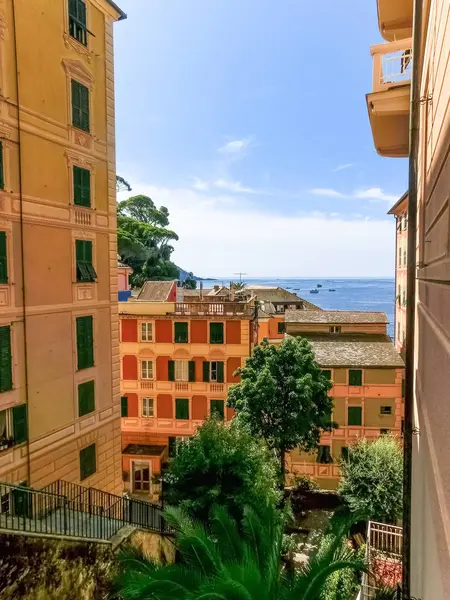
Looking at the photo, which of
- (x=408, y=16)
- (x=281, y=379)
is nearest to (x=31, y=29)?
(x=408, y=16)

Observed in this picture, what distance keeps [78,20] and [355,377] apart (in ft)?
65.8

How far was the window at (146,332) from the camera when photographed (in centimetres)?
2302

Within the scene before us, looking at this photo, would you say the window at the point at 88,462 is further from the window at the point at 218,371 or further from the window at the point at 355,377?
the window at the point at 355,377

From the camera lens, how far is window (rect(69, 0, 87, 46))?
13.0 metres

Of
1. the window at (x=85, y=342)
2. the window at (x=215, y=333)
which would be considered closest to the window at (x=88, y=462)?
the window at (x=85, y=342)

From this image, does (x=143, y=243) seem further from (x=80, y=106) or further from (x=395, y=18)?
(x=395, y=18)

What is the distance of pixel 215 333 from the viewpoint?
22641 millimetres

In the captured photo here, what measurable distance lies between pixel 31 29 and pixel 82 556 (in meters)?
14.5

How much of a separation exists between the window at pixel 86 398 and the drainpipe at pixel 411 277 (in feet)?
36.2

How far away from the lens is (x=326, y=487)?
69.9ft

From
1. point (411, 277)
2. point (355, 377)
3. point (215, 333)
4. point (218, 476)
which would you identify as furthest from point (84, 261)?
point (355, 377)

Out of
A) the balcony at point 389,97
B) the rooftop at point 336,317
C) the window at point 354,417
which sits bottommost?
the window at point 354,417

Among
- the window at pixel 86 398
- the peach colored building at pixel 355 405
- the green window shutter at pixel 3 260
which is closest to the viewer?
the green window shutter at pixel 3 260

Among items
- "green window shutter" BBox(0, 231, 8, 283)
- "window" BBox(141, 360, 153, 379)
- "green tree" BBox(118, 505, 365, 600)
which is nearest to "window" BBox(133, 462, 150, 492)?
"window" BBox(141, 360, 153, 379)
